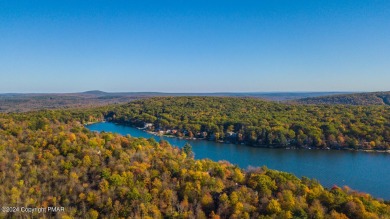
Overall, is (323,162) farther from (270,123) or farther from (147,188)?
(147,188)

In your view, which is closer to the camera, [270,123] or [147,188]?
[147,188]

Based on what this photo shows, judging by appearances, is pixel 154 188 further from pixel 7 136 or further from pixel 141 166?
pixel 7 136

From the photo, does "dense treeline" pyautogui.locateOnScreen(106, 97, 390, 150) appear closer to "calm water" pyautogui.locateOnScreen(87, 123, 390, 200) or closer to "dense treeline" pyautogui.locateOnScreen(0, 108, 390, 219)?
Result: "calm water" pyautogui.locateOnScreen(87, 123, 390, 200)

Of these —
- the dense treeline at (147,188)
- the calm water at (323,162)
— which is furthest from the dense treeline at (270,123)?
the dense treeline at (147,188)

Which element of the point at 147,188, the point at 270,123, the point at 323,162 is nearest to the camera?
the point at 147,188

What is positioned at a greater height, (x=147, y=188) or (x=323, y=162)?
(x=147, y=188)

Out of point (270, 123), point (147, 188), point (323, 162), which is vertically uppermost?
point (270, 123)

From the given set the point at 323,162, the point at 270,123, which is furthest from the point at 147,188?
the point at 270,123

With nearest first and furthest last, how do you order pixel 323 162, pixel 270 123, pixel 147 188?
pixel 147 188
pixel 323 162
pixel 270 123
